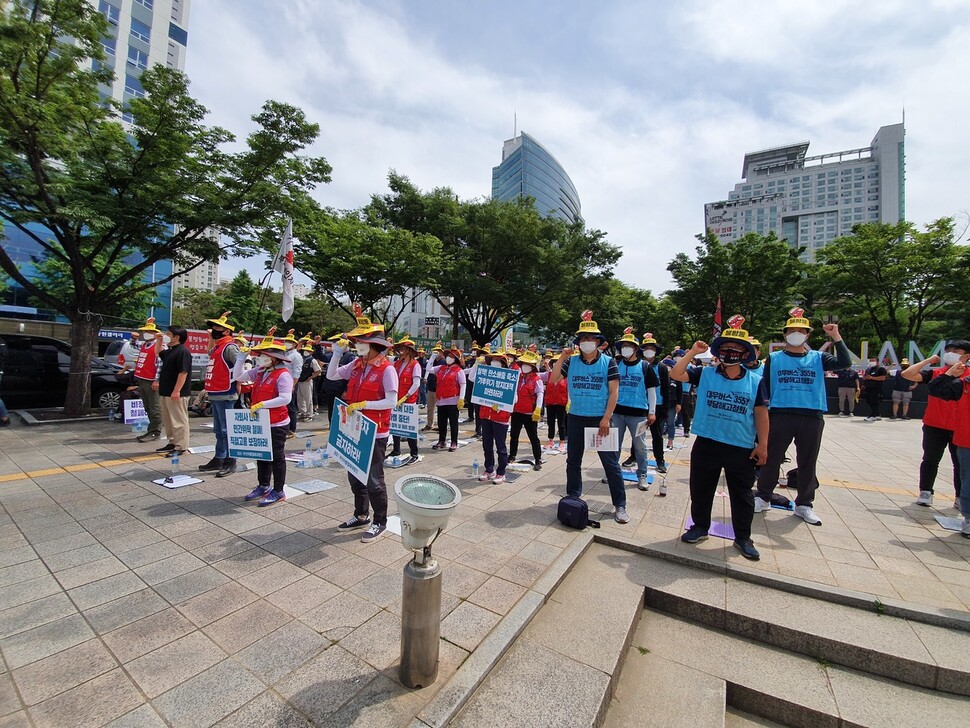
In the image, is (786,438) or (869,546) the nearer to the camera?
(869,546)

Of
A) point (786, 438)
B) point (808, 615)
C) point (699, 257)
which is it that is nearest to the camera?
point (808, 615)

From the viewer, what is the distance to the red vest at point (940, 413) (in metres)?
5.32

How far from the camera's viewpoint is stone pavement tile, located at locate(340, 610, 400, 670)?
8.57 ft

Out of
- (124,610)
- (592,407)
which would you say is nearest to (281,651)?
(124,610)

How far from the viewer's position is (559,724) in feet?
7.31

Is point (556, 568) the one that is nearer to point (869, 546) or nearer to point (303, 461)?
point (869, 546)

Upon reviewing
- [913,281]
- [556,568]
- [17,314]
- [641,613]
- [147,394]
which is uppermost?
[913,281]

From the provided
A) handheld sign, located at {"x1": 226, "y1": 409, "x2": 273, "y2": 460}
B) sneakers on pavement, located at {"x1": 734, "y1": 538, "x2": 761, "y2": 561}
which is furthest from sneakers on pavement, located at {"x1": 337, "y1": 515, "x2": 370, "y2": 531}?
sneakers on pavement, located at {"x1": 734, "y1": 538, "x2": 761, "y2": 561}

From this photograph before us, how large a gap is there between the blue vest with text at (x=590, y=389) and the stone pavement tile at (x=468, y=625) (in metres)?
2.54

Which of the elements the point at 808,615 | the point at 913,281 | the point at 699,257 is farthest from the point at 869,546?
the point at 913,281

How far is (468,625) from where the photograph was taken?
9.68 feet

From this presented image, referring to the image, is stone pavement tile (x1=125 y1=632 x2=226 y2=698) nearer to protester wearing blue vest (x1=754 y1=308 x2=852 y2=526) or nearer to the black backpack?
the black backpack

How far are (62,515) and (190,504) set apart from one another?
1.19 m

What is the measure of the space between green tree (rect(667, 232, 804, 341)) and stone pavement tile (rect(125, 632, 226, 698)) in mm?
25450
